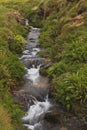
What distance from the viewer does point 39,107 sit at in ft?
53.0

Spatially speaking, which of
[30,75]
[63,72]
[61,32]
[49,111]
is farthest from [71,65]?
[61,32]

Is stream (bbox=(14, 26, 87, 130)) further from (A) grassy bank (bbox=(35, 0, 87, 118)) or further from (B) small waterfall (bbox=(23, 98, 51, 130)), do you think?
(A) grassy bank (bbox=(35, 0, 87, 118))

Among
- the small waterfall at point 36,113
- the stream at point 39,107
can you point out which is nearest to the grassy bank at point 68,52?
the stream at point 39,107

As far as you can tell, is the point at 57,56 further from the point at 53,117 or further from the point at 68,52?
the point at 53,117

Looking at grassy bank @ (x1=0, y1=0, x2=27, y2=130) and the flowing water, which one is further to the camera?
the flowing water

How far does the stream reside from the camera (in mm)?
14523

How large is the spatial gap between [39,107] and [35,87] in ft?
6.55

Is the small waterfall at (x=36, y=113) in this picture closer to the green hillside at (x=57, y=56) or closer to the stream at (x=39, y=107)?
the stream at (x=39, y=107)

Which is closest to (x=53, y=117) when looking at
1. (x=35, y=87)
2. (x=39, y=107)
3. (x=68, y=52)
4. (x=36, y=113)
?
(x=36, y=113)

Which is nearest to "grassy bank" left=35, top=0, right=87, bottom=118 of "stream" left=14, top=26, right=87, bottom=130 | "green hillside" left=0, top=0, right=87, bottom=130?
"green hillside" left=0, top=0, right=87, bottom=130

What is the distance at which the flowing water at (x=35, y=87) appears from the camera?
1508 centimetres

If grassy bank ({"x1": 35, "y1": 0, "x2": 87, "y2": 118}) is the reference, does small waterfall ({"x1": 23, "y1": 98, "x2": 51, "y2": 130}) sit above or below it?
below

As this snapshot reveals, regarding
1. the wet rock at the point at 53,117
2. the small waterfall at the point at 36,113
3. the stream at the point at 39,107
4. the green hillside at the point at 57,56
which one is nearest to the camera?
the stream at the point at 39,107

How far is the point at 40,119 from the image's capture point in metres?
15.0
